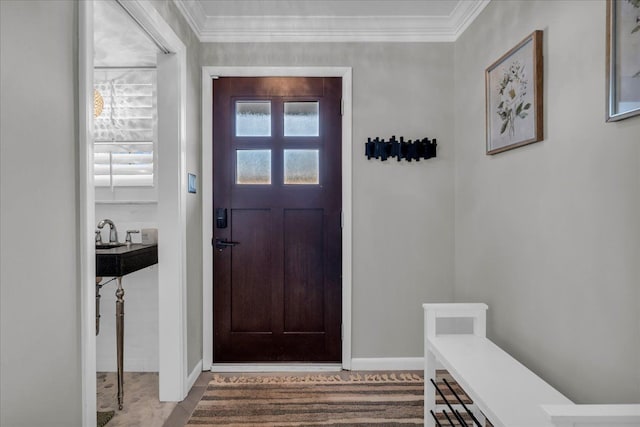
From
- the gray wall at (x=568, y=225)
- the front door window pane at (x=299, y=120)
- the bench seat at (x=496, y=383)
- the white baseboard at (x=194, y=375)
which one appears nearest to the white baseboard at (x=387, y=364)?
the gray wall at (x=568, y=225)

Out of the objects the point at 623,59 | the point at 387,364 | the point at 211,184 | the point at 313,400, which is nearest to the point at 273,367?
the point at 313,400

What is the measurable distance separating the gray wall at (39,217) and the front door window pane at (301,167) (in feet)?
5.21

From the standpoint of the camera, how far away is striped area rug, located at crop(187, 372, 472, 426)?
2.14 metres

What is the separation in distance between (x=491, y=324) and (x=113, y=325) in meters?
2.51

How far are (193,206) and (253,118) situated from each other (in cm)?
76

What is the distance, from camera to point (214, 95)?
2768 millimetres

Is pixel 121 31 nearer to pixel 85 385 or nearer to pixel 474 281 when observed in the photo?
pixel 85 385

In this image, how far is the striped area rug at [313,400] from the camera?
84.2 inches

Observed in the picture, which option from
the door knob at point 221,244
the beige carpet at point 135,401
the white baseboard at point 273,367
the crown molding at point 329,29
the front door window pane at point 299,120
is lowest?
the beige carpet at point 135,401

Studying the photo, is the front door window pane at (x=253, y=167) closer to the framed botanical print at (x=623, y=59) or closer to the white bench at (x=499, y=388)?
the white bench at (x=499, y=388)

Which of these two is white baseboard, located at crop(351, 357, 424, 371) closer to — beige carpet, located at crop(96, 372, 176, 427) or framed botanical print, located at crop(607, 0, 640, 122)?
beige carpet, located at crop(96, 372, 176, 427)

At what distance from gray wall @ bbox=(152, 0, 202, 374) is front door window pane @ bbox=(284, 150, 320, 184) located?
24.2 inches

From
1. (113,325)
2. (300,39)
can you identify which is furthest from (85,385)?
(300,39)

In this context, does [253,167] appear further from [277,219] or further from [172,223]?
[172,223]
